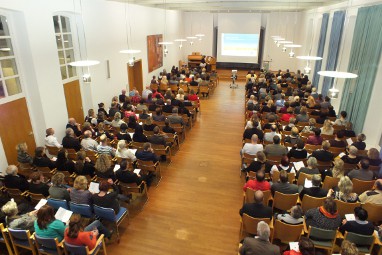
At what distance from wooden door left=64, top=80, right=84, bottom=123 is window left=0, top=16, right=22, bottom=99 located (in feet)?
6.44

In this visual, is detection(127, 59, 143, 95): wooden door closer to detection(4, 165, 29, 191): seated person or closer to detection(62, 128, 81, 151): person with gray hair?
detection(62, 128, 81, 151): person with gray hair

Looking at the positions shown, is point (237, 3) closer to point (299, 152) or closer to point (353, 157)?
point (299, 152)

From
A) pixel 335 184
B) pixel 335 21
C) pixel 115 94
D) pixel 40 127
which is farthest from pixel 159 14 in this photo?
pixel 335 184

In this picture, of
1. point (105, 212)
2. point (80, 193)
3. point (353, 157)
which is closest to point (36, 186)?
point (80, 193)

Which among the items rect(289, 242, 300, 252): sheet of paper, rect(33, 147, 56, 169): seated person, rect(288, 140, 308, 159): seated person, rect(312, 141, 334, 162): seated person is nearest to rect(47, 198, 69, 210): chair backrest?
rect(33, 147, 56, 169): seated person

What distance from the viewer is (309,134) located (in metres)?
7.78

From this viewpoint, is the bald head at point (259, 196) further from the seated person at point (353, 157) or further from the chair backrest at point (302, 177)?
the seated person at point (353, 157)

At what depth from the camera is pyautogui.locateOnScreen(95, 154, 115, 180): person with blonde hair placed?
564 centimetres

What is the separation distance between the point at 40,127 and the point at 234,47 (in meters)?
17.5

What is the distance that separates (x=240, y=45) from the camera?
70.8 ft

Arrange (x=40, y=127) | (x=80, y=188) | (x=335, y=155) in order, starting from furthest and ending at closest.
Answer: (x=40, y=127), (x=335, y=155), (x=80, y=188)

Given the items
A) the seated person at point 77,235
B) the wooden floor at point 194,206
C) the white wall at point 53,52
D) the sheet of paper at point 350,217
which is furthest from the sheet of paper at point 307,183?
the white wall at point 53,52

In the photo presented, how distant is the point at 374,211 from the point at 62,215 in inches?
212

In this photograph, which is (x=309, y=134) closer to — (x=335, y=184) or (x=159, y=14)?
(x=335, y=184)
